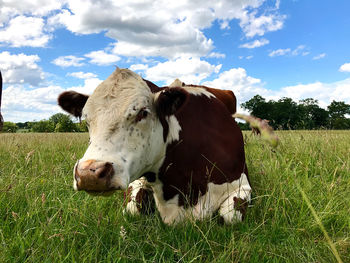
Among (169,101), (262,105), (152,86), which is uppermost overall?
(262,105)

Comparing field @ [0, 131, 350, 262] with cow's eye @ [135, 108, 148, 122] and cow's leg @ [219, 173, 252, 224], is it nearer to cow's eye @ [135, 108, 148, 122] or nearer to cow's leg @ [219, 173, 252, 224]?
cow's leg @ [219, 173, 252, 224]

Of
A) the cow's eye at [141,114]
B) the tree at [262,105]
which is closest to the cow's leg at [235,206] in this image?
the cow's eye at [141,114]

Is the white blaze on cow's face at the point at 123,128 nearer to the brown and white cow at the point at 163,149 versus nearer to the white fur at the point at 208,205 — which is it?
the brown and white cow at the point at 163,149

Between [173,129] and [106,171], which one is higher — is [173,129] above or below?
above

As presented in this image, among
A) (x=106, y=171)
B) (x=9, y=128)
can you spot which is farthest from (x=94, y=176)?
(x=9, y=128)

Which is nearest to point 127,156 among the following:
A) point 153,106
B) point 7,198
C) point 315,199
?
point 153,106

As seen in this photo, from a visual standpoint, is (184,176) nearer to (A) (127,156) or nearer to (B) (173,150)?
(B) (173,150)

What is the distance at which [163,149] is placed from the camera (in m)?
3.28

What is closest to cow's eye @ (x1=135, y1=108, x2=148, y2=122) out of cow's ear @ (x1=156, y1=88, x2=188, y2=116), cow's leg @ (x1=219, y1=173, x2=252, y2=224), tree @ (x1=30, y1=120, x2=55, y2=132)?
cow's ear @ (x1=156, y1=88, x2=188, y2=116)

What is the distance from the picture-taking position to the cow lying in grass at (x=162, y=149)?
259 cm

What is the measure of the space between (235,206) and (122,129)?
1.50 metres

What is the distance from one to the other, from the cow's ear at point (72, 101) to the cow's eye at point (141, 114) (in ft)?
2.70

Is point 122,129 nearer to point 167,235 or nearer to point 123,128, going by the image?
point 123,128

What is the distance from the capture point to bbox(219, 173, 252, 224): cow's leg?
3277mm
